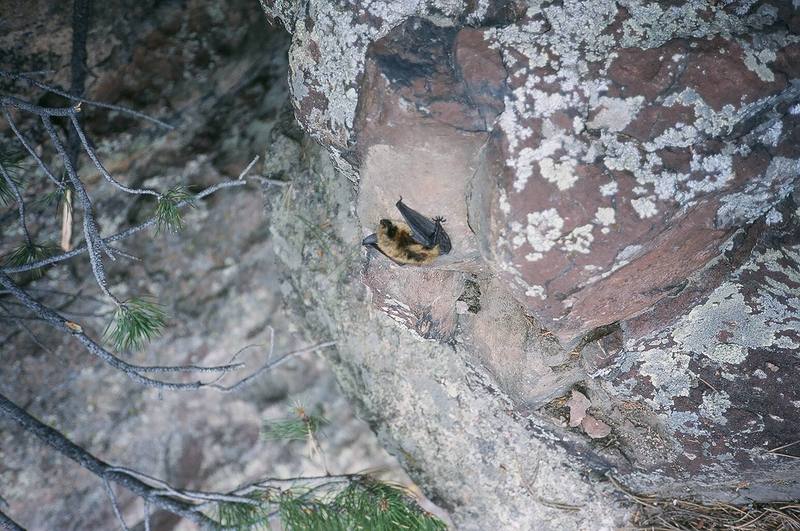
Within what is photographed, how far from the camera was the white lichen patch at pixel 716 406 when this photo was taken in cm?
114

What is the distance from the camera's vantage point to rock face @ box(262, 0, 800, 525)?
Answer: 870mm

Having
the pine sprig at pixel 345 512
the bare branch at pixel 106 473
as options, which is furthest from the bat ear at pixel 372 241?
the bare branch at pixel 106 473

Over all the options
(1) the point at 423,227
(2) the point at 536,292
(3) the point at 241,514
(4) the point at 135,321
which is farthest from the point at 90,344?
(2) the point at 536,292

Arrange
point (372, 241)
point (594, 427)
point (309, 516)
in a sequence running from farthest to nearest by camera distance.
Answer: point (309, 516), point (594, 427), point (372, 241)

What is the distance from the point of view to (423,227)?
1009 mm

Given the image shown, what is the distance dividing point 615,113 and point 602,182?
10cm

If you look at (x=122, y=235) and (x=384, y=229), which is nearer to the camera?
(x=384, y=229)

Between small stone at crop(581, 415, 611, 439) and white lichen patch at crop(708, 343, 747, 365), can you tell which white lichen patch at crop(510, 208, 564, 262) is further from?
small stone at crop(581, 415, 611, 439)

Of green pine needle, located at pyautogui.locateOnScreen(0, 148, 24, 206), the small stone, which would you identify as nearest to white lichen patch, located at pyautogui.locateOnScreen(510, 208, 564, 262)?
the small stone

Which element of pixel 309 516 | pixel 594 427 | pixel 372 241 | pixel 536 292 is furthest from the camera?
pixel 309 516

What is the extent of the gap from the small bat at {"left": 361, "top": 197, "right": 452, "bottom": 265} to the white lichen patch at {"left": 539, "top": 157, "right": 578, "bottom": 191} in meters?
0.20

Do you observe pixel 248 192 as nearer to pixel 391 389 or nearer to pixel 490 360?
pixel 391 389

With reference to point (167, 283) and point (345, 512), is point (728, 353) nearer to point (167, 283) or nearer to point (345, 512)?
point (345, 512)

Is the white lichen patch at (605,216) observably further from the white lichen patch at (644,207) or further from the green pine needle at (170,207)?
the green pine needle at (170,207)
